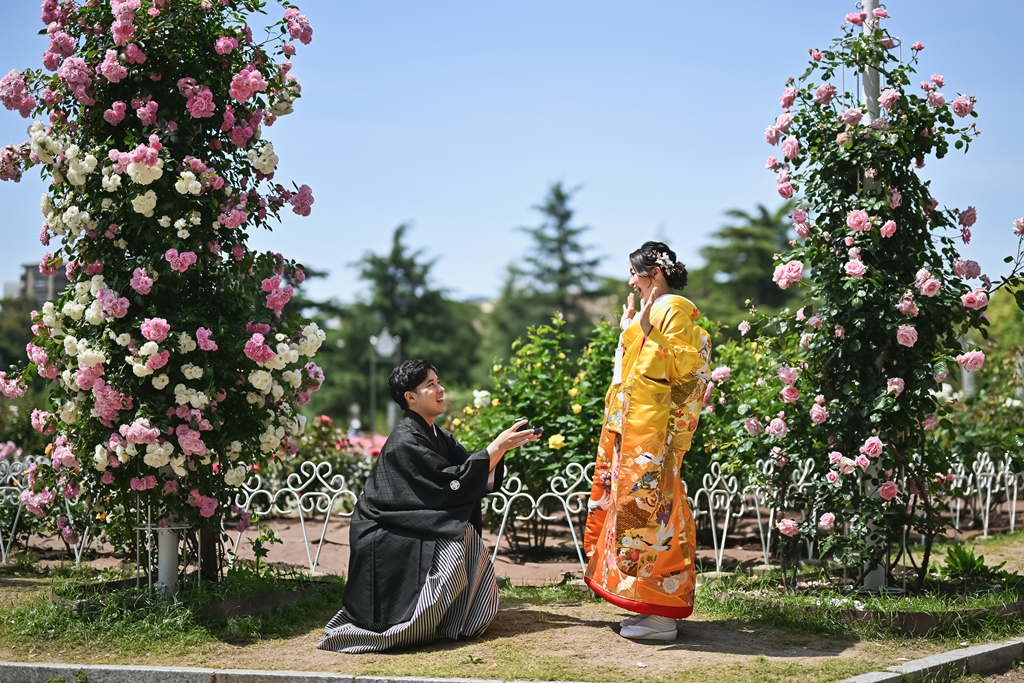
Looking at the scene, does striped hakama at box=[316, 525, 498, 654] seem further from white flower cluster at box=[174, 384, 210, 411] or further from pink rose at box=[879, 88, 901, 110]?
pink rose at box=[879, 88, 901, 110]

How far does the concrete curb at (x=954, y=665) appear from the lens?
445 cm

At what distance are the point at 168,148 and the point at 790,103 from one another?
3.54 m

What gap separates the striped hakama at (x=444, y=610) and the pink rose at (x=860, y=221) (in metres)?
2.64

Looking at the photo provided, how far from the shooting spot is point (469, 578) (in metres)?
5.18

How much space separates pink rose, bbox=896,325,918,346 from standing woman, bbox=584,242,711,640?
1149 mm

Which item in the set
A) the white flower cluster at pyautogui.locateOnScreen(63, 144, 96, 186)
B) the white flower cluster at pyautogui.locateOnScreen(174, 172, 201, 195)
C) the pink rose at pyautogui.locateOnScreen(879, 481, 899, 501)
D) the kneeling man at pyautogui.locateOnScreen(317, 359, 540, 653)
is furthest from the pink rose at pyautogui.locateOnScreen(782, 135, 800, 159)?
the white flower cluster at pyautogui.locateOnScreen(63, 144, 96, 186)

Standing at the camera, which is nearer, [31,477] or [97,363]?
[97,363]

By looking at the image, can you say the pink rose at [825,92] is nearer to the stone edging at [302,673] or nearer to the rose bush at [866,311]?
the rose bush at [866,311]

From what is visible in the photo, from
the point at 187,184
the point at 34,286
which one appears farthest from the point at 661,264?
the point at 34,286

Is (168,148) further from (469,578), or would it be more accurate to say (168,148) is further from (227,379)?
(469,578)

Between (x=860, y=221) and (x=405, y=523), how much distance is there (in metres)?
2.92

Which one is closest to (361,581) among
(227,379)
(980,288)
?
(227,379)

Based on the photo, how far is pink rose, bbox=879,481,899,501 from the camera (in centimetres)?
563

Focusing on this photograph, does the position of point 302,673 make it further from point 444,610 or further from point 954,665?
point 954,665
